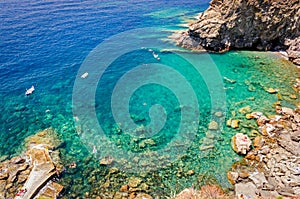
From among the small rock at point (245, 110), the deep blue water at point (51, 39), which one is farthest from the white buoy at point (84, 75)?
the small rock at point (245, 110)

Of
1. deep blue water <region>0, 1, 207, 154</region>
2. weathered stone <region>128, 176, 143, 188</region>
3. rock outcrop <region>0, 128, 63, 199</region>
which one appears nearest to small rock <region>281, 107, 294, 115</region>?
weathered stone <region>128, 176, 143, 188</region>

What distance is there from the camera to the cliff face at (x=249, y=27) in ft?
124

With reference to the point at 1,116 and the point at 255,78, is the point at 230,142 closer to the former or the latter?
the point at 255,78

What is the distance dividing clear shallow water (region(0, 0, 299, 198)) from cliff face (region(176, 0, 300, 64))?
2622 mm

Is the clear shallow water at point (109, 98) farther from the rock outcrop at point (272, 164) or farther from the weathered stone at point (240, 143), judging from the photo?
the rock outcrop at point (272, 164)

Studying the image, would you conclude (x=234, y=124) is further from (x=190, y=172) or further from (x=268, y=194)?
(x=268, y=194)

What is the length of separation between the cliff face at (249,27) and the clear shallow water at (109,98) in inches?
103

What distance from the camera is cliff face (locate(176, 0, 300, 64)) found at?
37781mm

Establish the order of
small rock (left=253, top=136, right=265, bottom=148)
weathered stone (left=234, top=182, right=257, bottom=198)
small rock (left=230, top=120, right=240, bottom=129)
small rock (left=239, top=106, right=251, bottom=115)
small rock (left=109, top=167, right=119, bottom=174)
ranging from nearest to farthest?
weathered stone (left=234, top=182, right=257, bottom=198) → small rock (left=109, top=167, right=119, bottom=174) → small rock (left=253, top=136, right=265, bottom=148) → small rock (left=230, top=120, right=240, bottom=129) → small rock (left=239, top=106, right=251, bottom=115)

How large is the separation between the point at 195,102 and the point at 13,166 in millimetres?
20712

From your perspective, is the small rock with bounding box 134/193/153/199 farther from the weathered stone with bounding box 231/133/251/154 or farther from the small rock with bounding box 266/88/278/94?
the small rock with bounding box 266/88/278/94

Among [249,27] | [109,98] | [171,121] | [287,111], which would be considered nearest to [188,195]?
[171,121]

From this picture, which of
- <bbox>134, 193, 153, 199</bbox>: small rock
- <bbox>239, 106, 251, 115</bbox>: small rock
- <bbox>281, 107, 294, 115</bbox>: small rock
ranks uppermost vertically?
<bbox>239, 106, 251, 115</bbox>: small rock

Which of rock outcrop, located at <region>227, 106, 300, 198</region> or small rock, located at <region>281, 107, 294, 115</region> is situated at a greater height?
small rock, located at <region>281, 107, 294, 115</region>
